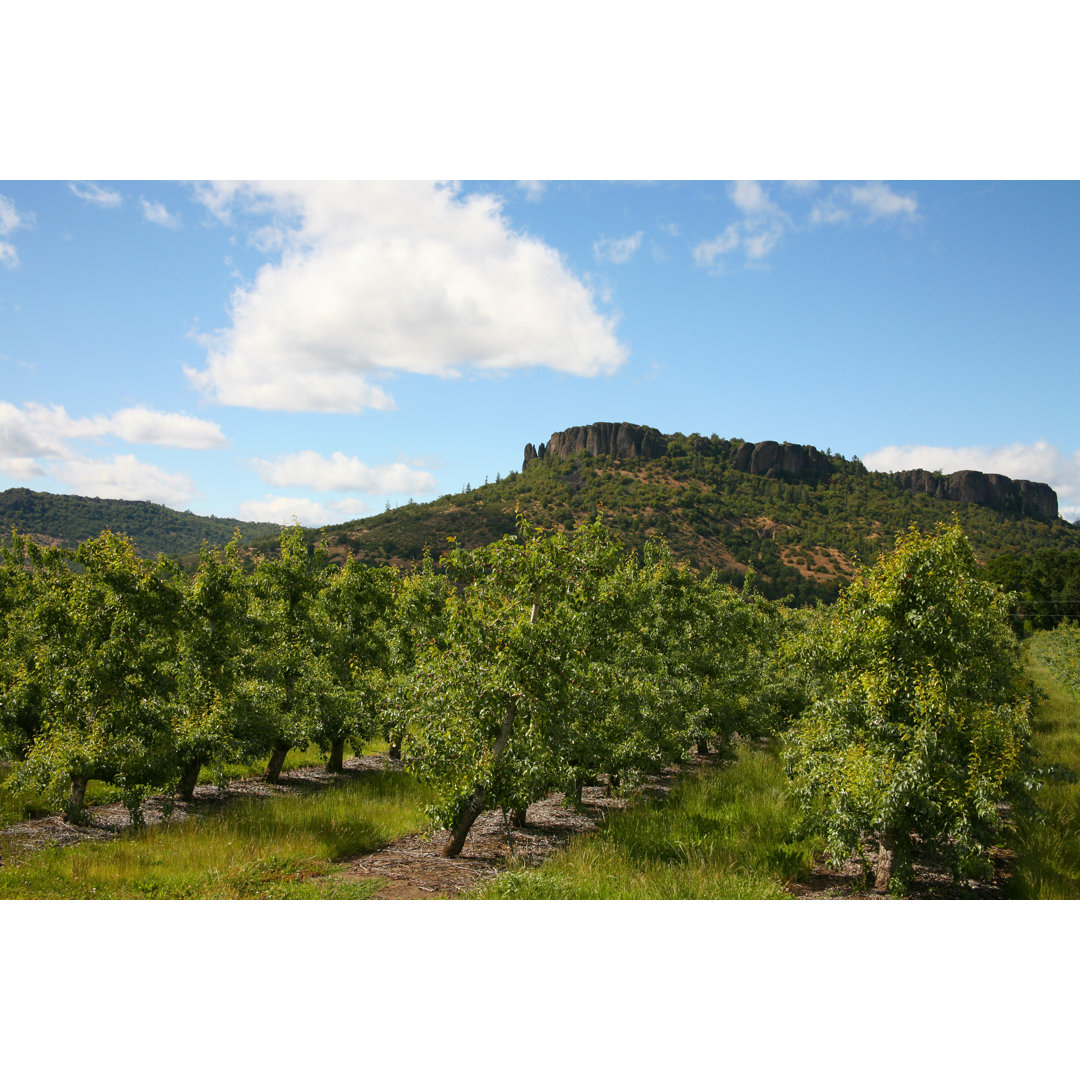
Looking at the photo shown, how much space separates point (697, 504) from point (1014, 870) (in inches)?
5332

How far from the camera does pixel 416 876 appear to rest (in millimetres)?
9766

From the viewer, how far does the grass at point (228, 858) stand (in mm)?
8656

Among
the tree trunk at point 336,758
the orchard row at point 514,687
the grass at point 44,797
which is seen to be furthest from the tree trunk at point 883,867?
the tree trunk at point 336,758

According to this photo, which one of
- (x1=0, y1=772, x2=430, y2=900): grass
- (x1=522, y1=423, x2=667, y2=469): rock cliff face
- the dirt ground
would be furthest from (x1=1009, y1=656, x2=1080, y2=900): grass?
(x1=522, y1=423, x2=667, y2=469): rock cliff face

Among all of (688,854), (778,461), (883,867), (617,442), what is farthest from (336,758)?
(778,461)

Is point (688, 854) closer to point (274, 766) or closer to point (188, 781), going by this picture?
Answer: point (188, 781)

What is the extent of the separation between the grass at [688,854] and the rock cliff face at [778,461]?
181 m

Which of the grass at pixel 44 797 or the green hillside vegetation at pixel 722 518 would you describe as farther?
the green hillside vegetation at pixel 722 518

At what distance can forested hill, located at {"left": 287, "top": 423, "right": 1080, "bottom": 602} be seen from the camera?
11394 cm

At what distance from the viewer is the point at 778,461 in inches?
7461

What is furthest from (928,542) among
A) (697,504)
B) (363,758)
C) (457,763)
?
(697,504)

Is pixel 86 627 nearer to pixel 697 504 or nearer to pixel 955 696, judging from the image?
pixel 955 696

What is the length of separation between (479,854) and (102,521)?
17017 cm

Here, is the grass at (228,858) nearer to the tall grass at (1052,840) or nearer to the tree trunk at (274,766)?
the tree trunk at (274,766)
